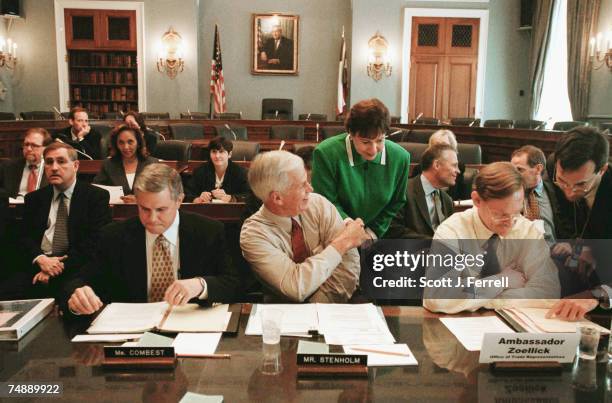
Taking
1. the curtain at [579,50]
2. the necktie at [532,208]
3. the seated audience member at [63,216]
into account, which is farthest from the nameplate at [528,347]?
the curtain at [579,50]

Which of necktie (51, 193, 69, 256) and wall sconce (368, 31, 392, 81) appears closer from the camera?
necktie (51, 193, 69, 256)

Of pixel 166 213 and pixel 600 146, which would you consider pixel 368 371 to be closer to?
pixel 166 213

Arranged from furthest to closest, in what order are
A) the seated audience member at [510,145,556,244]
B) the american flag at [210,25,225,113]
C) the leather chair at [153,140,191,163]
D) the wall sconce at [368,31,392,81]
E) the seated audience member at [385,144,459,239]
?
1. the wall sconce at [368,31,392,81]
2. the american flag at [210,25,225,113]
3. the leather chair at [153,140,191,163]
4. the seated audience member at [385,144,459,239]
5. the seated audience member at [510,145,556,244]

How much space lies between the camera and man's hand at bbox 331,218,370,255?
2.01m

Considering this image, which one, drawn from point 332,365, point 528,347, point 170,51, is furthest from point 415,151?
point 170,51

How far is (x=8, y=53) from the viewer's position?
1119 cm

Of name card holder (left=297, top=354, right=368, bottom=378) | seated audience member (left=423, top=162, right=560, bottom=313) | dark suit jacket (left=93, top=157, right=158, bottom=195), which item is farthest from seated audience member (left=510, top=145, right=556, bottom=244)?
dark suit jacket (left=93, top=157, right=158, bottom=195)

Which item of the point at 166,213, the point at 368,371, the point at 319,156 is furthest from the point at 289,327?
the point at 319,156

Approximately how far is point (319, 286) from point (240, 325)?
515mm

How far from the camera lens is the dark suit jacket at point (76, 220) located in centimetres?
302

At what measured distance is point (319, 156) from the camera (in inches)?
108

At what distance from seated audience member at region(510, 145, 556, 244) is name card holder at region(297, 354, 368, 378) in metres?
1.80

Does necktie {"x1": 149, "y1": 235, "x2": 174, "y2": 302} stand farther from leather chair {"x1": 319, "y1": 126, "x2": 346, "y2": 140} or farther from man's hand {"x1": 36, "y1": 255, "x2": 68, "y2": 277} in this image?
leather chair {"x1": 319, "y1": 126, "x2": 346, "y2": 140}

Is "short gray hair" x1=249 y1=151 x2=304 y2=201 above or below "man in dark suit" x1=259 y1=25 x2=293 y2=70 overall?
below
